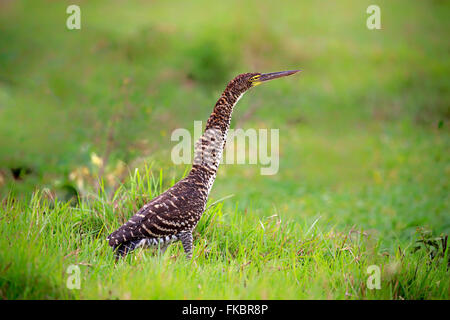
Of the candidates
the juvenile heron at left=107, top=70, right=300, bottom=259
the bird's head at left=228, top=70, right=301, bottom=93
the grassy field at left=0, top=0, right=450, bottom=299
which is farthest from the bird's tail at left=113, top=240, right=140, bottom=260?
the bird's head at left=228, top=70, right=301, bottom=93

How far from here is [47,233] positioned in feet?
18.6

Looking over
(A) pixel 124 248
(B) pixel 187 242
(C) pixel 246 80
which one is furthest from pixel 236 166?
(A) pixel 124 248

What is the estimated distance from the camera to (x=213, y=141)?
5797 mm

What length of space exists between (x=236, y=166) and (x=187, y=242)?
779 cm

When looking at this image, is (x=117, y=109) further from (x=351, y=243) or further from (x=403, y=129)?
(x=403, y=129)

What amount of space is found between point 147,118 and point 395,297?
16.3 ft

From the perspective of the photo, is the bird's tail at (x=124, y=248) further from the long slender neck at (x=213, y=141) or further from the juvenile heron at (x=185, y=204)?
the long slender neck at (x=213, y=141)

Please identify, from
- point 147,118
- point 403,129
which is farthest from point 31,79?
point 403,129

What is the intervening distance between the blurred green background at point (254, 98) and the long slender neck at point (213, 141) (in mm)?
1492

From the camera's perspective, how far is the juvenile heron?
5.38 metres

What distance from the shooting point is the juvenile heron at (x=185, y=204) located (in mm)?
5375

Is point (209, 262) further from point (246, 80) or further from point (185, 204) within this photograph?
point (246, 80)

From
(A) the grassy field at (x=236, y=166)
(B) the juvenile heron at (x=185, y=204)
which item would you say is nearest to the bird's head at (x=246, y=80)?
(B) the juvenile heron at (x=185, y=204)

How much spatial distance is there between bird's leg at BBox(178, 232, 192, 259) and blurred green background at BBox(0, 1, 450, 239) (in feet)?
5.92
